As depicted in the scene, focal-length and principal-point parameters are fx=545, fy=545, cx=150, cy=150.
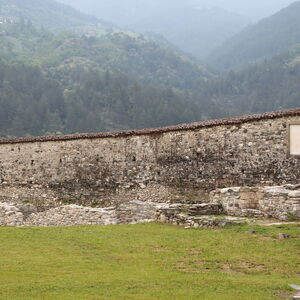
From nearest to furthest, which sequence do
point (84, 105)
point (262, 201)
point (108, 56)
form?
point (262, 201), point (84, 105), point (108, 56)

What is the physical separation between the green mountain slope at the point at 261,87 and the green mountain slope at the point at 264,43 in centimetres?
3599

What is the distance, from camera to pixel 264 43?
184250 millimetres

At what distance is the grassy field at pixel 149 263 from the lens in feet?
28.6

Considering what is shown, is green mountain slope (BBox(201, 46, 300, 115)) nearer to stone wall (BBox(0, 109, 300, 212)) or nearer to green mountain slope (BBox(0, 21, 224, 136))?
green mountain slope (BBox(0, 21, 224, 136))

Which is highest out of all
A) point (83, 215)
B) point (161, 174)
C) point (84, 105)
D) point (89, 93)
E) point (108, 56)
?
point (108, 56)

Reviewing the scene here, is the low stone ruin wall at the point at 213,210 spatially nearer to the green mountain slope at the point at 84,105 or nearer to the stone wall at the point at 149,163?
the stone wall at the point at 149,163

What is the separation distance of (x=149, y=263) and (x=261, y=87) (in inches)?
4551

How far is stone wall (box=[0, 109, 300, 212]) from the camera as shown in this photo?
63.5ft

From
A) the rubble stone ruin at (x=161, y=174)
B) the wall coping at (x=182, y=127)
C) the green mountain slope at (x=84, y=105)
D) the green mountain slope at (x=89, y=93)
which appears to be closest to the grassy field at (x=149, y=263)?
the rubble stone ruin at (x=161, y=174)

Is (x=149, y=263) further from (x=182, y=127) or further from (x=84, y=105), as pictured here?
(x=84, y=105)

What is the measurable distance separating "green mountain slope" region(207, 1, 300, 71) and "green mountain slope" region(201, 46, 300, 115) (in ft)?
118

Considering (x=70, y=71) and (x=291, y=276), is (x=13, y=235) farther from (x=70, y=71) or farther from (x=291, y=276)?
(x=70, y=71)

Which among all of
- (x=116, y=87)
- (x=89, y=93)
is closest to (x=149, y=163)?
(x=116, y=87)

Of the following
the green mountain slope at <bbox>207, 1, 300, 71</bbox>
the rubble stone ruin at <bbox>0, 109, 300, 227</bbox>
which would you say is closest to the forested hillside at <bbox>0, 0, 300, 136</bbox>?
the green mountain slope at <bbox>207, 1, 300, 71</bbox>
